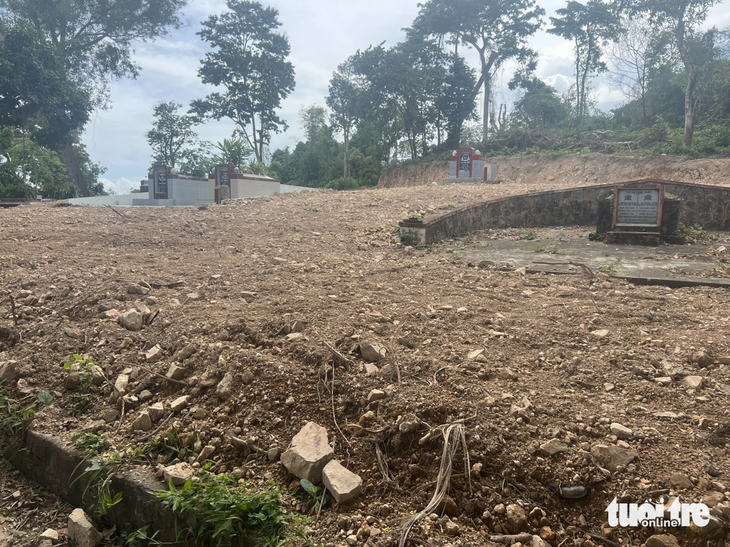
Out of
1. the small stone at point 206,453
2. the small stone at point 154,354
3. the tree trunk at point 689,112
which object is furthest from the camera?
the tree trunk at point 689,112

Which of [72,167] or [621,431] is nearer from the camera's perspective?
[621,431]

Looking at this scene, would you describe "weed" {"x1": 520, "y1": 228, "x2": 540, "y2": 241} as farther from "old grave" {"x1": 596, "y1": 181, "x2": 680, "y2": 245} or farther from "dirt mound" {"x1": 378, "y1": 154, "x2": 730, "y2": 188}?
"dirt mound" {"x1": 378, "y1": 154, "x2": 730, "y2": 188}

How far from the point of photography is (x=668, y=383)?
7.82 feet

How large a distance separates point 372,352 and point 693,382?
5.09 ft

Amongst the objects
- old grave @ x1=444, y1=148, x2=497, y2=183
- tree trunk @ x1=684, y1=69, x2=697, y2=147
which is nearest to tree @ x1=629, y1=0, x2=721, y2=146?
tree trunk @ x1=684, y1=69, x2=697, y2=147

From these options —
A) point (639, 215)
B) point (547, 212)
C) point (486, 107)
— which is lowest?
point (639, 215)

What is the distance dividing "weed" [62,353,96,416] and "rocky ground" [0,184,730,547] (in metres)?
0.01

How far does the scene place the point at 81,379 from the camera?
9.53ft

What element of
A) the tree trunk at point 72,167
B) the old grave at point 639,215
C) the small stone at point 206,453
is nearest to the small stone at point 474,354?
the small stone at point 206,453

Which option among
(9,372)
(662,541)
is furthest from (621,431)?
(9,372)

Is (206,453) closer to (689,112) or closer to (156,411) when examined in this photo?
(156,411)

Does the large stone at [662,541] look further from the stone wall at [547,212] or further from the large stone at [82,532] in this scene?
the stone wall at [547,212]

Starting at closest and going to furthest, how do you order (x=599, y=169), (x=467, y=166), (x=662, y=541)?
(x=662, y=541)
(x=467, y=166)
(x=599, y=169)

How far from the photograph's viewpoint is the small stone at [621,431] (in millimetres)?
1979
